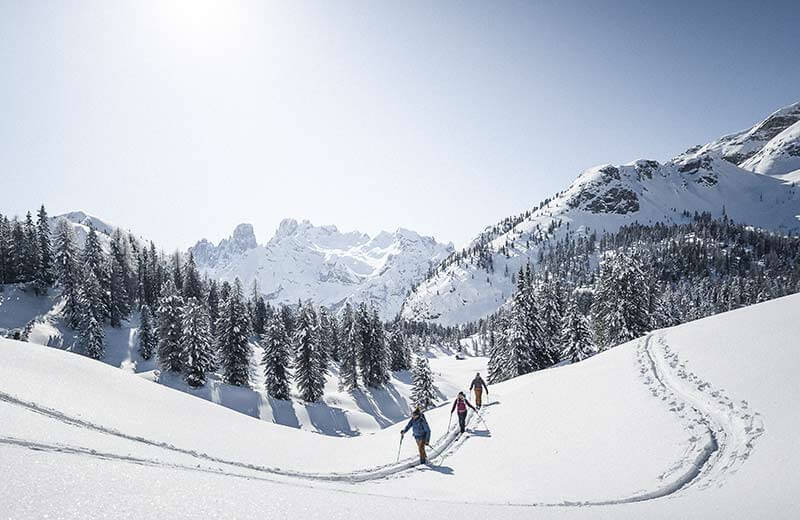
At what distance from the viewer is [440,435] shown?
1638 centimetres

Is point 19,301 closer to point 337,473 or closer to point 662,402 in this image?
point 337,473

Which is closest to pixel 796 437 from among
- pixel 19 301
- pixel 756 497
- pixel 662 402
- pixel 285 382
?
pixel 756 497

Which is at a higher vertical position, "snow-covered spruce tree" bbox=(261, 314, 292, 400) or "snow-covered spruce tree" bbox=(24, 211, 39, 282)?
"snow-covered spruce tree" bbox=(24, 211, 39, 282)

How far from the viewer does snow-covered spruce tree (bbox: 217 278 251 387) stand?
1948 inches

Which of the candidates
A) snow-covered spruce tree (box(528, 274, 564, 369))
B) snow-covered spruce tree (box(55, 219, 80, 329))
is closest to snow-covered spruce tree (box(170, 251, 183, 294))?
snow-covered spruce tree (box(55, 219, 80, 329))

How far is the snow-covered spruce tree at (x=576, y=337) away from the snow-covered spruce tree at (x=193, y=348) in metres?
43.2

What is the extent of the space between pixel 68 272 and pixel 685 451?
7924cm

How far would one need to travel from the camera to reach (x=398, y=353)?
79250 mm

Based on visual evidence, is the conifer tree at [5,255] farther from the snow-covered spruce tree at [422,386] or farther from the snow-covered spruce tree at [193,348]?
the snow-covered spruce tree at [422,386]

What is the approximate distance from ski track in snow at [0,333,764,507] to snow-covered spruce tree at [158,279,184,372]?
3998 cm

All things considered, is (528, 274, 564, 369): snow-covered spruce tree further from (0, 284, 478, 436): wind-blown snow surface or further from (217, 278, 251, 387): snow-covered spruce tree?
(217, 278, 251, 387): snow-covered spruce tree

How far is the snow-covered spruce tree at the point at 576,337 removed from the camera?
129ft

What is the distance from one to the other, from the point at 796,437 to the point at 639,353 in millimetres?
10397

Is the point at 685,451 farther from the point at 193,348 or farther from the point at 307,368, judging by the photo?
the point at 193,348
